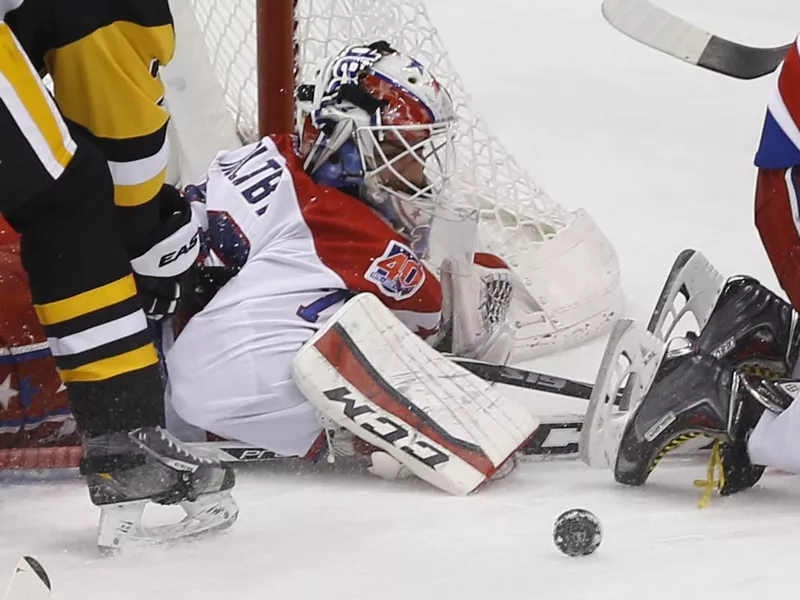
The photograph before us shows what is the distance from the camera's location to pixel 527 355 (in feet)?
8.37

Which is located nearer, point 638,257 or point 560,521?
point 560,521

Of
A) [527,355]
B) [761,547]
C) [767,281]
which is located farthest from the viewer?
[767,281]

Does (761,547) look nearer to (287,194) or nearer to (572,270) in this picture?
(287,194)

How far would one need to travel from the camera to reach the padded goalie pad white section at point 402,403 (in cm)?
181

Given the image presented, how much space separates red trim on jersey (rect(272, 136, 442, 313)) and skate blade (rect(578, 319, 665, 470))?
38 centimetres

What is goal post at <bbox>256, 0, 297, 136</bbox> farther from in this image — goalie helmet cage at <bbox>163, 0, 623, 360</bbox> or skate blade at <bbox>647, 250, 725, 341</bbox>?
skate blade at <bbox>647, 250, 725, 341</bbox>

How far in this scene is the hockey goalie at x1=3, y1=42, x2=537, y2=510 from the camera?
6.02 feet

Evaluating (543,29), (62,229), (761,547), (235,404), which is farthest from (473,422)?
(543,29)

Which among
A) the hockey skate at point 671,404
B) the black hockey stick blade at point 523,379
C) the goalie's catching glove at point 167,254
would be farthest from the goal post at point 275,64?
the hockey skate at point 671,404

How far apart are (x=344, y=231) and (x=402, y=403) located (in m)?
0.30

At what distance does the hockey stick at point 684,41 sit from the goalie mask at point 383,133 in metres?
0.56

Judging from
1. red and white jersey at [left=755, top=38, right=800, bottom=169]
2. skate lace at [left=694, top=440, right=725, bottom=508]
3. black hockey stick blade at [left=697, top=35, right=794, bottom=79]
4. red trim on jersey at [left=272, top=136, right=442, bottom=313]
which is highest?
red and white jersey at [left=755, top=38, right=800, bottom=169]

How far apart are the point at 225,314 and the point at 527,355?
876 mm

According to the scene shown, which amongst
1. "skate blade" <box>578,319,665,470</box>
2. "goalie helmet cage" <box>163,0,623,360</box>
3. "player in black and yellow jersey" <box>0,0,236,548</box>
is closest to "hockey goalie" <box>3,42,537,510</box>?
"skate blade" <box>578,319,665,470</box>
